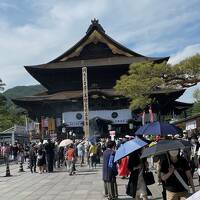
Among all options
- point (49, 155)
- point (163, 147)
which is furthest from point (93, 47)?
point (163, 147)

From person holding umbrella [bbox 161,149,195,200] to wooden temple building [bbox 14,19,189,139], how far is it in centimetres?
3616

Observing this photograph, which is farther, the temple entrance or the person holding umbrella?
the temple entrance

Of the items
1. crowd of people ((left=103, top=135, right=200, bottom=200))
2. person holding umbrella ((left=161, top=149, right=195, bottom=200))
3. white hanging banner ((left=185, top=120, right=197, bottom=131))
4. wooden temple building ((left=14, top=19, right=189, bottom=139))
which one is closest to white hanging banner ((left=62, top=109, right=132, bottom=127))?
wooden temple building ((left=14, top=19, right=189, bottom=139))

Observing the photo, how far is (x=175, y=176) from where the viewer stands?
879 centimetres

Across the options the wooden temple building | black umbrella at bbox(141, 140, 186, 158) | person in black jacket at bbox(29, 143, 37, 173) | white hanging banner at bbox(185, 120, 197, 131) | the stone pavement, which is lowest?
the stone pavement

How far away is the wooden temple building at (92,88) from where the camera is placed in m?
47.8

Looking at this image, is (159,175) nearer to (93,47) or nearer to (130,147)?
(130,147)

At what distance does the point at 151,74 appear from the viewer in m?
23.3

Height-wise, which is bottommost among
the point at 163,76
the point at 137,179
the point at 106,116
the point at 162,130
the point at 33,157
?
the point at 137,179

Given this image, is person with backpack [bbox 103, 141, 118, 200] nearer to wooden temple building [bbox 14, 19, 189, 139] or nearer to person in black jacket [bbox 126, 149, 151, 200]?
person in black jacket [bbox 126, 149, 151, 200]

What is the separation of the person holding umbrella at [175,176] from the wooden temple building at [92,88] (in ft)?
119

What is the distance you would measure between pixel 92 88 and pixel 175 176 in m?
41.7

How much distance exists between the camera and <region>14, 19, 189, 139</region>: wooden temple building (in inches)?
1880

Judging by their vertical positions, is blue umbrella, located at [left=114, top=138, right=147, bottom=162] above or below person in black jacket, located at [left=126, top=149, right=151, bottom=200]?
above
